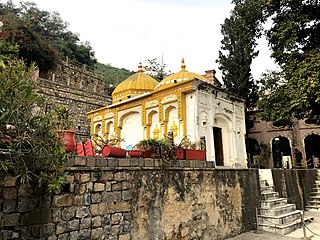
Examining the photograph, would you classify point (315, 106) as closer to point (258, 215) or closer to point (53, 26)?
point (258, 215)

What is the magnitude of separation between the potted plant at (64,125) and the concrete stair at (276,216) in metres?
6.97

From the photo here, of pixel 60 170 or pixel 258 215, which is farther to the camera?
pixel 258 215

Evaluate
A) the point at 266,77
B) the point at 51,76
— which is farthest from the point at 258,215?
the point at 51,76

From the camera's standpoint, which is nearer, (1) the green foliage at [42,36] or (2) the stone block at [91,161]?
(2) the stone block at [91,161]

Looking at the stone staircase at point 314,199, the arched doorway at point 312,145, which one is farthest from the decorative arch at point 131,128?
the arched doorway at point 312,145

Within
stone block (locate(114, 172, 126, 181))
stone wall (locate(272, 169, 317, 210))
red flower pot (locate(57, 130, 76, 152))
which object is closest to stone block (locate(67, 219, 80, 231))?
stone block (locate(114, 172, 126, 181))

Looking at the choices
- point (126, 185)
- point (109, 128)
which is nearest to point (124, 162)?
point (126, 185)

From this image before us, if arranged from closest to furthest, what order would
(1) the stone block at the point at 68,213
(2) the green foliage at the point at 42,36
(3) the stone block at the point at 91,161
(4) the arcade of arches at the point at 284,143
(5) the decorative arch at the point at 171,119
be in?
(1) the stone block at the point at 68,213 < (3) the stone block at the point at 91,161 < (5) the decorative arch at the point at 171,119 < (2) the green foliage at the point at 42,36 < (4) the arcade of arches at the point at 284,143

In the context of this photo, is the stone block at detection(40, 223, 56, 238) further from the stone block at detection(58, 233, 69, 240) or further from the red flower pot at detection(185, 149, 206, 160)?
the red flower pot at detection(185, 149, 206, 160)

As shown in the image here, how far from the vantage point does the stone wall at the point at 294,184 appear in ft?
36.5

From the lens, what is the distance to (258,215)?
872cm

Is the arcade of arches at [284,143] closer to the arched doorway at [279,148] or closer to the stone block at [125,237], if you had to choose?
the arched doorway at [279,148]

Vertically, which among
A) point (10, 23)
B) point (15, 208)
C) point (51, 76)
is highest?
point (10, 23)

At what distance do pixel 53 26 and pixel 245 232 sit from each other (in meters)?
35.8
